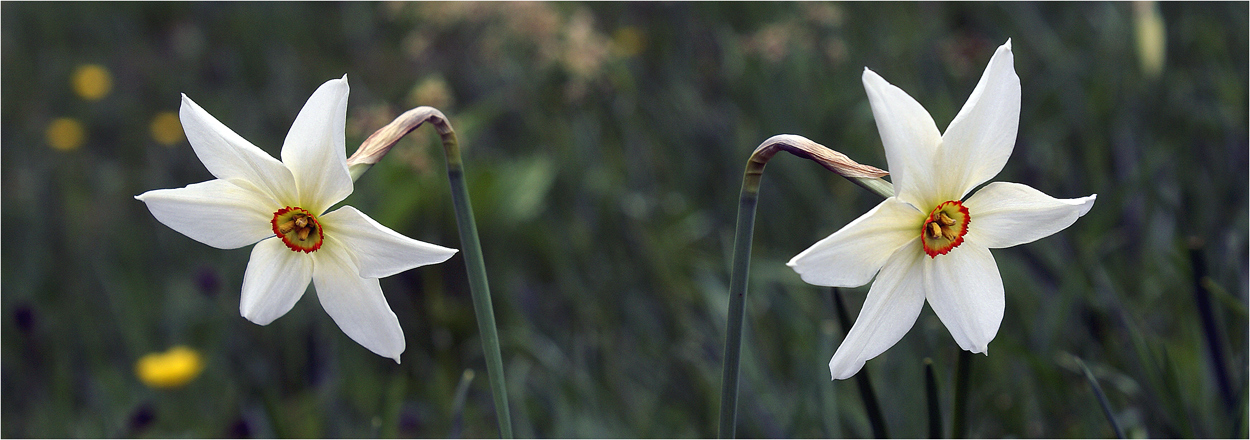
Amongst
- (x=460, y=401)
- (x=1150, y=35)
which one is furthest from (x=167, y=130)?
(x=1150, y=35)

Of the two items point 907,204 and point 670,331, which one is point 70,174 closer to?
point 670,331

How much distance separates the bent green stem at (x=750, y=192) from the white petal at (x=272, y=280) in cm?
50

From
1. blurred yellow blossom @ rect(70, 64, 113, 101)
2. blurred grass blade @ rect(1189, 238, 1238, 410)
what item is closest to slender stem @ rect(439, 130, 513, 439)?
blurred grass blade @ rect(1189, 238, 1238, 410)

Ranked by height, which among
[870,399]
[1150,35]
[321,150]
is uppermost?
[1150,35]

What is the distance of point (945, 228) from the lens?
90 cm

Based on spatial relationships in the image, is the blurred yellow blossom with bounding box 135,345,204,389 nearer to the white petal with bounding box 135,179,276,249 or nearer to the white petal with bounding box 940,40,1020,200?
the white petal with bounding box 135,179,276,249

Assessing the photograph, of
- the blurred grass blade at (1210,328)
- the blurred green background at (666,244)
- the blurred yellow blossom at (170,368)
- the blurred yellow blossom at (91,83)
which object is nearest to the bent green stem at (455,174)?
the blurred green background at (666,244)

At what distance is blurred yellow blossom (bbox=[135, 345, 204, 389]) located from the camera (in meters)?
2.33

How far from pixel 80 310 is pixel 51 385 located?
13.4 inches

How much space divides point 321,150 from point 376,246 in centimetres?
12

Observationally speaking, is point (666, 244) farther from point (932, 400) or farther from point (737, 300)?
point (737, 300)

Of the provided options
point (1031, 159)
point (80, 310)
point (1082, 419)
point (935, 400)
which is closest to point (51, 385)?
point (80, 310)

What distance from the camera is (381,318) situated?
90cm

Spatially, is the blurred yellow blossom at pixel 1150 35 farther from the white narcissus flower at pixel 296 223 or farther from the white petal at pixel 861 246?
the white narcissus flower at pixel 296 223
